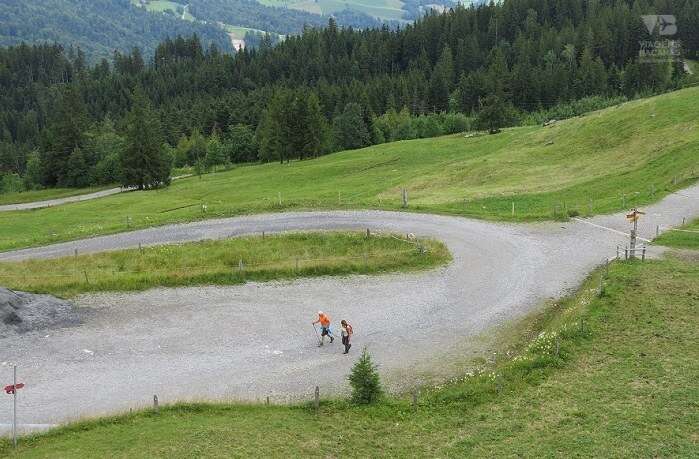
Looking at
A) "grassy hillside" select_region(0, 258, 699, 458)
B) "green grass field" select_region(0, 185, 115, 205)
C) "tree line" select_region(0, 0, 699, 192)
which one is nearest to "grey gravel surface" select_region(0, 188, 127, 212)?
"green grass field" select_region(0, 185, 115, 205)

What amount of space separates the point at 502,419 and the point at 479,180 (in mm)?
45827

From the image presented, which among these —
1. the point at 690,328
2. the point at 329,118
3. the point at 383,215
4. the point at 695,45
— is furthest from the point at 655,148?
the point at 695,45

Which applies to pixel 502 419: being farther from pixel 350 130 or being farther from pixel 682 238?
pixel 350 130

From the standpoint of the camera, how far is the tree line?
116 meters

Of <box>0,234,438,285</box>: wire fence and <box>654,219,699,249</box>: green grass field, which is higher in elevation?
<box>654,219,699,249</box>: green grass field

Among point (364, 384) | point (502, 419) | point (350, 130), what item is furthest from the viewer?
point (350, 130)

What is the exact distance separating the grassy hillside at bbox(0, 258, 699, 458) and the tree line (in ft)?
246

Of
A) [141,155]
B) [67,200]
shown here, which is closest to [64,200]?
[67,200]

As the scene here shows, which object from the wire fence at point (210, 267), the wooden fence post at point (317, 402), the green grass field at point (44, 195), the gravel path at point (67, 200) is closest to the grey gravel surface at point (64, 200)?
the gravel path at point (67, 200)

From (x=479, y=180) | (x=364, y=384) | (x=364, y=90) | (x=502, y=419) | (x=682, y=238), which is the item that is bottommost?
(x=502, y=419)

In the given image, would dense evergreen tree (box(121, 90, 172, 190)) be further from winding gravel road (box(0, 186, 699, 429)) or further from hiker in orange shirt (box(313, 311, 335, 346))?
hiker in orange shirt (box(313, 311, 335, 346))

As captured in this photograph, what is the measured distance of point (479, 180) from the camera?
63.0m

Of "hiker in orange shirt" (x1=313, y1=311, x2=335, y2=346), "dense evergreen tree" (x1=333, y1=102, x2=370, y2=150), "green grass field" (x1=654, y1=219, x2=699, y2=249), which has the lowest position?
"hiker in orange shirt" (x1=313, y1=311, x2=335, y2=346)

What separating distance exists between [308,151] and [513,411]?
88.4m
